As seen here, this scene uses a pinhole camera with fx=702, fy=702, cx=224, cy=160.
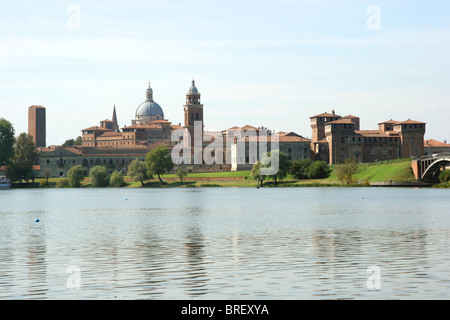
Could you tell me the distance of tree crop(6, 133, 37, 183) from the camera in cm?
15188

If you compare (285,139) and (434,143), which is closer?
(285,139)

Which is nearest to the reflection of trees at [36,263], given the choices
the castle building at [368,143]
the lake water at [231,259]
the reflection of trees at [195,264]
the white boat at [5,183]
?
the lake water at [231,259]

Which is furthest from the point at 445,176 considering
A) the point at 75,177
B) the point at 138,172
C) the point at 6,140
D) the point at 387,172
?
the point at 6,140

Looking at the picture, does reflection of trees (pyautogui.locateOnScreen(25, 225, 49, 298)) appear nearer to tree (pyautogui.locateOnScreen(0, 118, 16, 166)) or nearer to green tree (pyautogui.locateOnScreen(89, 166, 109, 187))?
green tree (pyautogui.locateOnScreen(89, 166, 109, 187))

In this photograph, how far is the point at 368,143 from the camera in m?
164

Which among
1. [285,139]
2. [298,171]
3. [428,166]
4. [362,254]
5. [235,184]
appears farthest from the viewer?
[285,139]

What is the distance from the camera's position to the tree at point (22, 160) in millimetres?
151875

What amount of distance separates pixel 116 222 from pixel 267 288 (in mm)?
26165

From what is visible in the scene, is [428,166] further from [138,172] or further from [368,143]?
[368,143]

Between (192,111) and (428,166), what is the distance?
335ft

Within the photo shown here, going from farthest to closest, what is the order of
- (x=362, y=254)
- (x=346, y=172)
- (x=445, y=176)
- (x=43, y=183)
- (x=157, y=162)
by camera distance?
1. (x=43, y=183)
2. (x=157, y=162)
3. (x=346, y=172)
4. (x=445, y=176)
5. (x=362, y=254)

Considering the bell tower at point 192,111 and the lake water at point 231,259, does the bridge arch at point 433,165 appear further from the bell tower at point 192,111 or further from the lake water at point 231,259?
the bell tower at point 192,111
